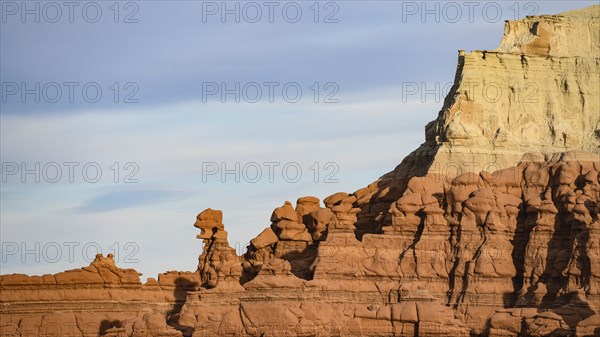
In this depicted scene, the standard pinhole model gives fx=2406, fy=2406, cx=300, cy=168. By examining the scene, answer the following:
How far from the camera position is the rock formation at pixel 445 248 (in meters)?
99.8

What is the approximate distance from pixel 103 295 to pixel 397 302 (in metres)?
14.6

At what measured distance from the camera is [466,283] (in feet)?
336

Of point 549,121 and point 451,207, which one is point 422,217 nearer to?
point 451,207

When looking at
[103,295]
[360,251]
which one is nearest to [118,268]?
[103,295]

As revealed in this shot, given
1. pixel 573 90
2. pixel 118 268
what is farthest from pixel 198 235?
pixel 573 90

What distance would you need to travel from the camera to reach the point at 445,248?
341 ft

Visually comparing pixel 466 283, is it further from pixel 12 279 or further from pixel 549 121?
pixel 12 279

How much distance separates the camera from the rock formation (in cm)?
9975

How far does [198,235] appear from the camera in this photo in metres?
108

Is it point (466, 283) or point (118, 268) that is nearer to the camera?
point (466, 283)

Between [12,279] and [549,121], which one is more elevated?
[549,121]

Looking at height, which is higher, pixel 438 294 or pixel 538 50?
pixel 538 50

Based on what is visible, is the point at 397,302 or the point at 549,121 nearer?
the point at 397,302

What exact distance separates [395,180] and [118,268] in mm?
13264
